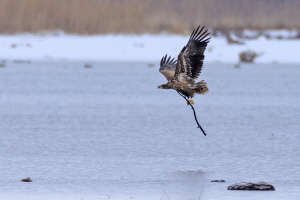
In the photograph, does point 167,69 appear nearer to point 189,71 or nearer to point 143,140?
point 189,71

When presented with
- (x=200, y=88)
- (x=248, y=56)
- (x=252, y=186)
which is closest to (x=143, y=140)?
(x=200, y=88)

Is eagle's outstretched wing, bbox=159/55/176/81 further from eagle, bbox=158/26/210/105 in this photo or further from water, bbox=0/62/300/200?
water, bbox=0/62/300/200

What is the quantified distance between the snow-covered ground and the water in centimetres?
830

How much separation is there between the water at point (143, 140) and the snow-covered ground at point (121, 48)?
830 centimetres

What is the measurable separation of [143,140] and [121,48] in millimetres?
21062

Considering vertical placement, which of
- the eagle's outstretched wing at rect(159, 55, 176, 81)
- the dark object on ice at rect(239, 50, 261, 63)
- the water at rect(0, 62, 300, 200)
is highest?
the eagle's outstretched wing at rect(159, 55, 176, 81)

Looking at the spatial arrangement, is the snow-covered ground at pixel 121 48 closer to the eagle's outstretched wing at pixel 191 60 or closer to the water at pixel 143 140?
the water at pixel 143 140

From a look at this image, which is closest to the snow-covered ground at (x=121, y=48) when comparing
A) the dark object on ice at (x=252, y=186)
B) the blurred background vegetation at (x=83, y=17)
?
the blurred background vegetation at (x=83, y=17)

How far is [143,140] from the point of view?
40.6 feet

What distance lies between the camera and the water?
29.7ft

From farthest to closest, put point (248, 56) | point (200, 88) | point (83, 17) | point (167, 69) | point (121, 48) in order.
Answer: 1. point (83, 17)
2. point (121, 48)
3. point (248, 56)
4. point (167, 69)
5. point (200, 88)

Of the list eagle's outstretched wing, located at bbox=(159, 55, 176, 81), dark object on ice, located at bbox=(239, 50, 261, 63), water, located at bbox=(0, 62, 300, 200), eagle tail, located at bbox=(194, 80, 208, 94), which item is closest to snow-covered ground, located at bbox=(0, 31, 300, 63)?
dark object on ice, located at bbox=(239, 50, 261, 63)

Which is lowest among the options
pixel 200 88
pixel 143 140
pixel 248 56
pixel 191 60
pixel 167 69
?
pixel 143 140

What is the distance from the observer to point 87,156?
11008 millimetres
